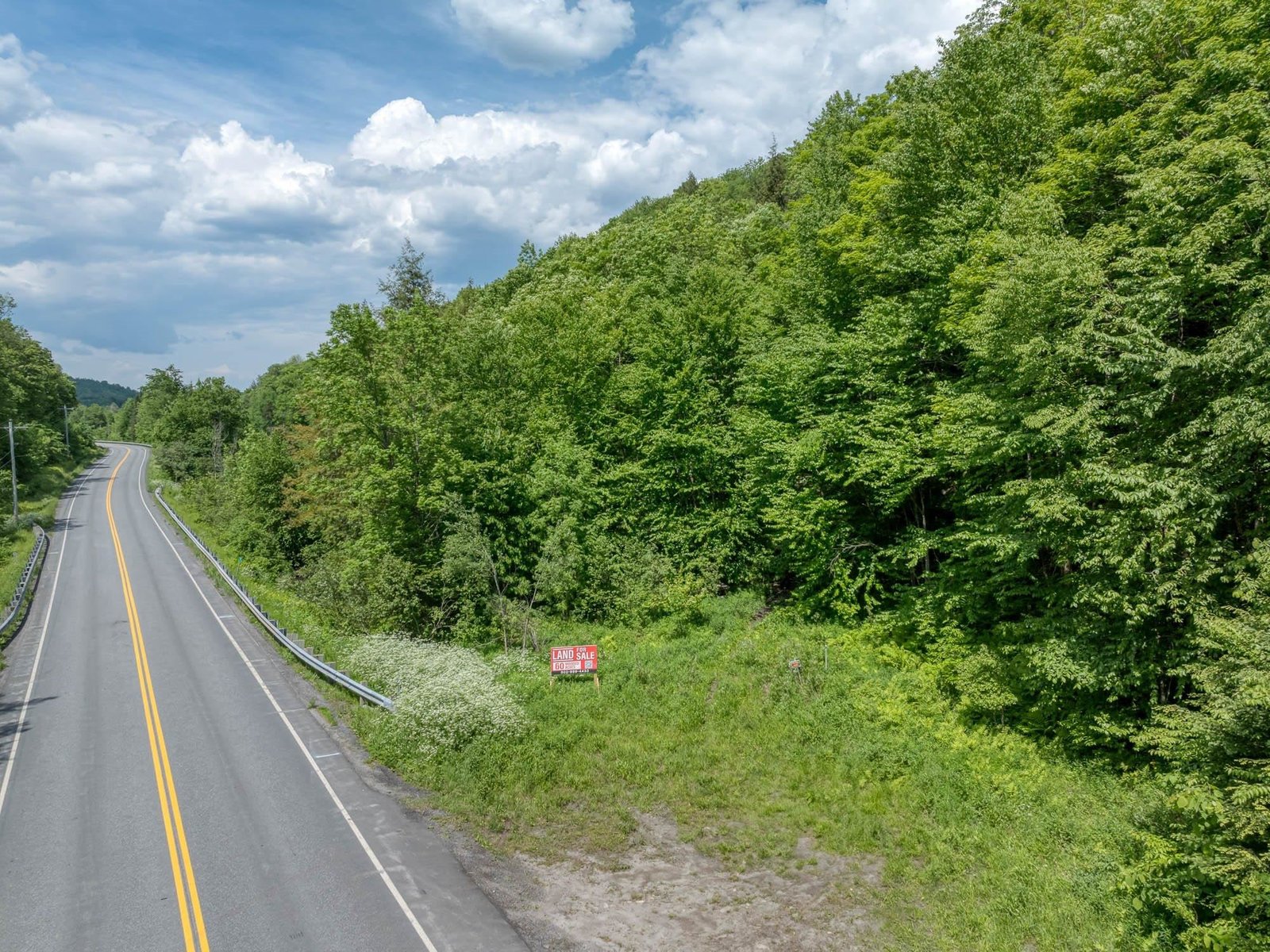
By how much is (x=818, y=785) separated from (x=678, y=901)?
508cm

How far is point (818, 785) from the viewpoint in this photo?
16203 mm

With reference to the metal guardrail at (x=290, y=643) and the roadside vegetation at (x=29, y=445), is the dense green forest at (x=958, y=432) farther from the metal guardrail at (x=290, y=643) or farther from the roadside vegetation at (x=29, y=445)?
the roadside vegetation at (x=29, y=445)

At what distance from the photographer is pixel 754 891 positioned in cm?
1287

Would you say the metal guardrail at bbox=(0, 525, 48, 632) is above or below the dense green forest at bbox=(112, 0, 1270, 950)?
below

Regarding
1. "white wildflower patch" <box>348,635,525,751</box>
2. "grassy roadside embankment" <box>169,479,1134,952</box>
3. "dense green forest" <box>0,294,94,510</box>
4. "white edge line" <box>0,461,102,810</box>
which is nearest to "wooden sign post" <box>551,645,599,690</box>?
"grassy roadside embankment" <box>169,479,1134,952</box>

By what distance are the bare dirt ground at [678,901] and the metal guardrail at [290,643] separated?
813 cm

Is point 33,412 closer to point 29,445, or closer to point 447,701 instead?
point 29,445

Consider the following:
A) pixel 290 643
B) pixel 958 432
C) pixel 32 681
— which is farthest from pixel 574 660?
pixel 32 681

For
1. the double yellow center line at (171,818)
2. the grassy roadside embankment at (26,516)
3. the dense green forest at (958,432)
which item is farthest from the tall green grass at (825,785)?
the grassy roadside embankment at (26,516)

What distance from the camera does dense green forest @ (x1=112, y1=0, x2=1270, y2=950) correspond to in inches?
503

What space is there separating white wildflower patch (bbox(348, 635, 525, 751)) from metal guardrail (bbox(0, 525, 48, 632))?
66.4 feet

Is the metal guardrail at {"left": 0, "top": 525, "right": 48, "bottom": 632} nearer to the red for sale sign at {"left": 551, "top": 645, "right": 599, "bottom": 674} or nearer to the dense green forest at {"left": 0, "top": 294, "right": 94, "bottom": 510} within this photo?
the dense green forest at {"left": 0, "top": 294, "right": 94, "bottom": 510}

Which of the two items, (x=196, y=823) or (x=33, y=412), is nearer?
(x=196, y=823)

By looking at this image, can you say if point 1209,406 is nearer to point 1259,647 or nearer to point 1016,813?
point 1259,647
